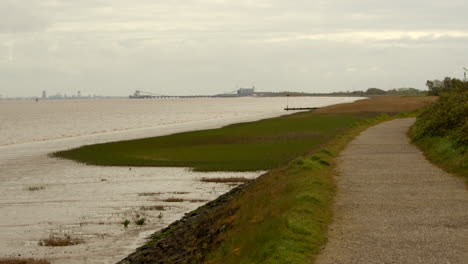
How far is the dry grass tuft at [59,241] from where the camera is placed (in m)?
17.2

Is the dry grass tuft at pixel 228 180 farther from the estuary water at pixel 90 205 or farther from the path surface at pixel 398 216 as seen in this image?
the path surface at pixel 398 216

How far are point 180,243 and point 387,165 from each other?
760 cm

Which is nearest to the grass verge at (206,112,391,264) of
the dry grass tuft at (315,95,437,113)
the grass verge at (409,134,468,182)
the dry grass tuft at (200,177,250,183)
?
the grass verge at (409,134,468,182)

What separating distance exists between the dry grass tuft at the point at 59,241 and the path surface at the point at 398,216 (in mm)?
7345

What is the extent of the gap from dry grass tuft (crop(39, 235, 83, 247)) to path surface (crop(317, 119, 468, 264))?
7.34 metres

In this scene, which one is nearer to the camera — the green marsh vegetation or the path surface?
the path surface

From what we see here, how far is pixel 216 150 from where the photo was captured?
42.0m

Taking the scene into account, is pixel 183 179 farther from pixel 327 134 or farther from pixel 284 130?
pixel 284 130

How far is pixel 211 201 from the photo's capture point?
22.4 m

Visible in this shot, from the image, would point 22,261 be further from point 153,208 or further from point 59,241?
point 153,208

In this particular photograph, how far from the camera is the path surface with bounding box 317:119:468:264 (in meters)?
9.52

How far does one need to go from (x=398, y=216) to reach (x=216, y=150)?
3013 centimetres

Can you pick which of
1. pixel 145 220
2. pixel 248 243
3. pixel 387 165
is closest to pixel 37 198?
pixel 145 220

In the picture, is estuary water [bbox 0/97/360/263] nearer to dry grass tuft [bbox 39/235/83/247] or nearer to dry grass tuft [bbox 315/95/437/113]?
dry grass tuft [bbox 39/235/83/247]
